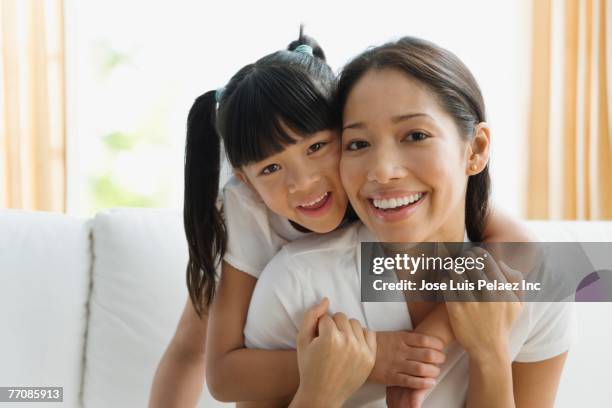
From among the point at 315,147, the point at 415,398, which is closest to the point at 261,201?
the point at 315,147

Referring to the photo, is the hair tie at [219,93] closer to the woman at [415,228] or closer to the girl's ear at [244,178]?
the girl's ear at [244,178]

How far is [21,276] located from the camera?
1.80m

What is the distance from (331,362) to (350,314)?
148 mm

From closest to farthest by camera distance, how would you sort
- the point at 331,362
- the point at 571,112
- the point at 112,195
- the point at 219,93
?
the point at 331,362 < the point at 219,93 < the point at 571,112 < the point at 112,195

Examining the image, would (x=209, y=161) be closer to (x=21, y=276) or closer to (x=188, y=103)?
(x=21, y=276)

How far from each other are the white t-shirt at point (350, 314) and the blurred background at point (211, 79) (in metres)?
2.49

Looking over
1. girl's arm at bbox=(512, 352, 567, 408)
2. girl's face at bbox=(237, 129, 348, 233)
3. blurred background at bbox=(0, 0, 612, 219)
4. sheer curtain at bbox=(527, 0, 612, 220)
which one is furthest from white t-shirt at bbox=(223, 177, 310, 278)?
sheer curtain at bbox=(527, 0, 612, 220)

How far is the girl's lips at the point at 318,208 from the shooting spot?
1.33 meters

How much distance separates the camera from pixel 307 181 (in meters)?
1.30

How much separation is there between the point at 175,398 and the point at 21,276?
20.3 inches

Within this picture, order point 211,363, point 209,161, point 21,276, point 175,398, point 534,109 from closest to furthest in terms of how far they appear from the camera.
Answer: point 211,363, point 209,161, point 175,398, point 21,276, point 534,109

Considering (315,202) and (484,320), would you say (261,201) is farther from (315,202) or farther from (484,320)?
(484,320)

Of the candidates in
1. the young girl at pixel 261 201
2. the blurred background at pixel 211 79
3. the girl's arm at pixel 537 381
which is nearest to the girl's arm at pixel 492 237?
the young girl at pixel 261 201

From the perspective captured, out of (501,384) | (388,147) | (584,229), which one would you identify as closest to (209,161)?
(388,147)
